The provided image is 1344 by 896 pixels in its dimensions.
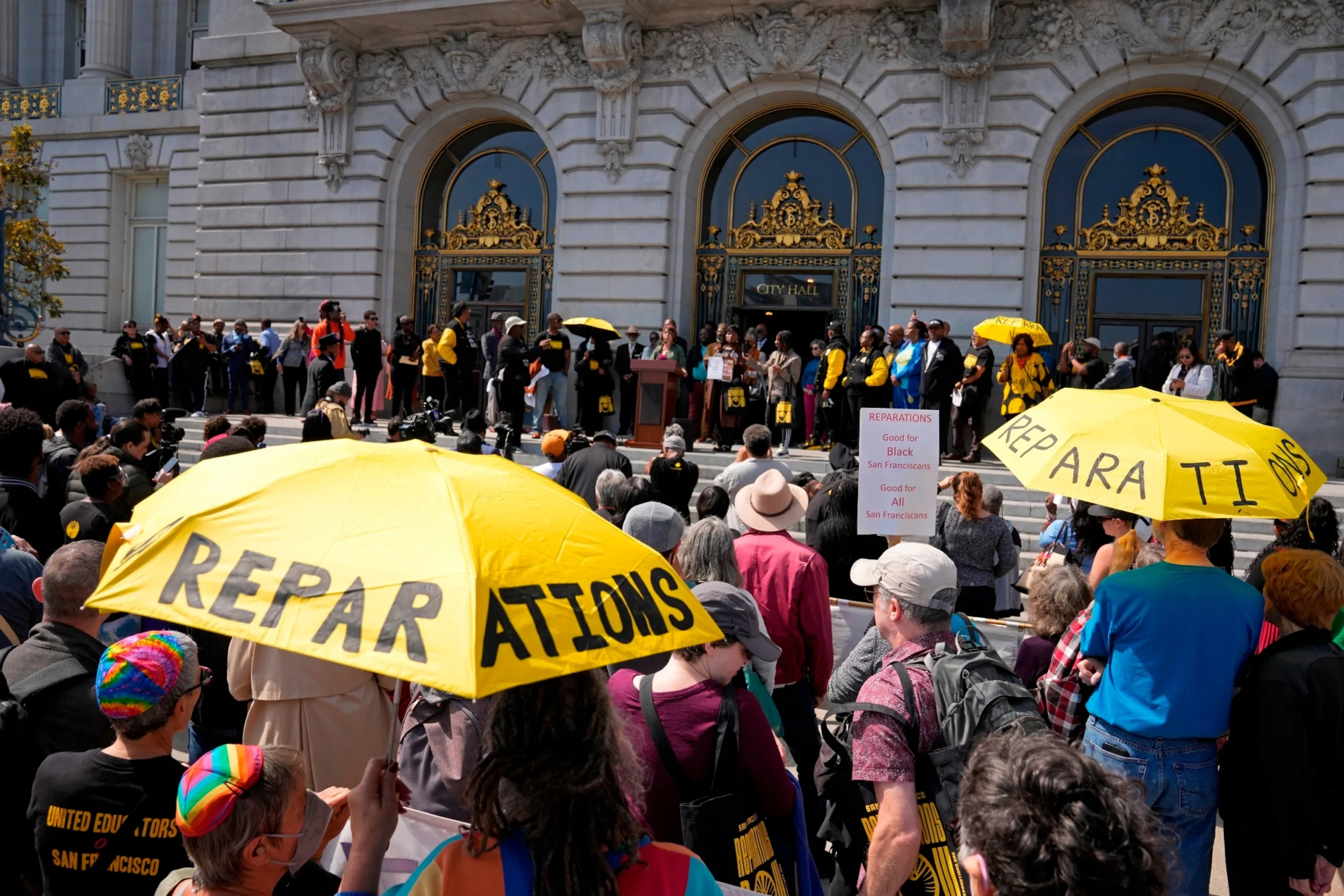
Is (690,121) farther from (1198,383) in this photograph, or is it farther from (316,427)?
(316,427)

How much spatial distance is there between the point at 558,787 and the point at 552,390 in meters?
15.2

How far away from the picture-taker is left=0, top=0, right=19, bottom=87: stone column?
3070 cm

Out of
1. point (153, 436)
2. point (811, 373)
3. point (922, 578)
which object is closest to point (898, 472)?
point (922, 578)

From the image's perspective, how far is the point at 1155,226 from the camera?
60.1 feet

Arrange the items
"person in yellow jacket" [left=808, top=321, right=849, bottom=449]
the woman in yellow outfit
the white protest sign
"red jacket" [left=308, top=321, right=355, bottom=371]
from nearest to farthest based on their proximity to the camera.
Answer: the white protest sign → the woman in yellow outfit → "person in yellow jacket" [left=808, top=321, right=849, bottom=449] → "red jacket" [left=308, top=321, right=355, bottom=371]

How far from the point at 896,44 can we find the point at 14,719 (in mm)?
17985

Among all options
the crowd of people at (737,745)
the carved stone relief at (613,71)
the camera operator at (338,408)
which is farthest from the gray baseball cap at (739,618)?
the carved stone relief at (613,71)

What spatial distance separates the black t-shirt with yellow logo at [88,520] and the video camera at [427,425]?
3721 millimetres

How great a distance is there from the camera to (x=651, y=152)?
64.9ft

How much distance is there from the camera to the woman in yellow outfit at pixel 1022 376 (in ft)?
48.3

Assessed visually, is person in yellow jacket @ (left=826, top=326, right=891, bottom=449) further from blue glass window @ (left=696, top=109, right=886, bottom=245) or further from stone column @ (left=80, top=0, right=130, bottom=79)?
stone column @ (left=80, top=0, right=130, bottom=79)

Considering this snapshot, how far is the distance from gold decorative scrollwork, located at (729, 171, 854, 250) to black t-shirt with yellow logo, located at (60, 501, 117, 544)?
51.3 feet

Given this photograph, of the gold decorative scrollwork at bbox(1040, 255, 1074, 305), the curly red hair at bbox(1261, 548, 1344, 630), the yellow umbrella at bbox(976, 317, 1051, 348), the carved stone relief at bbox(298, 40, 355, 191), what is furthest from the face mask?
the carved stone relief at bbox(298, 40, 355, 191)

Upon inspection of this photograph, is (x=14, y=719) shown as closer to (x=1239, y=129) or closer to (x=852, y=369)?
(x=852, y=369)
